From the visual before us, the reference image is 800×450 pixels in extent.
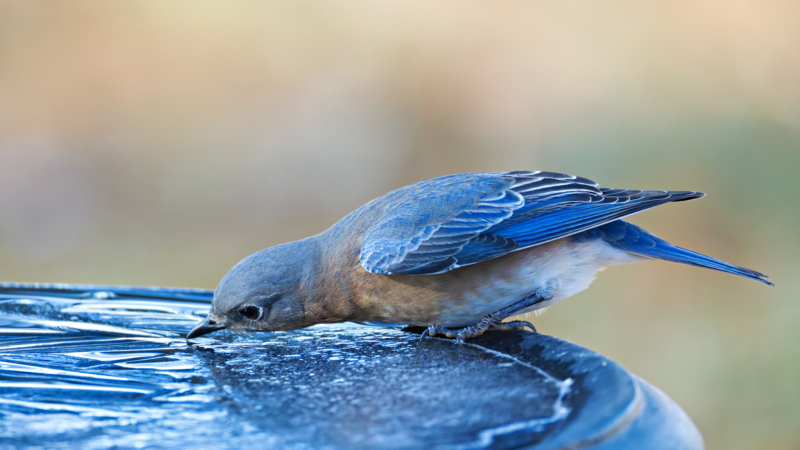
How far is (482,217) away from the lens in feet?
13.8

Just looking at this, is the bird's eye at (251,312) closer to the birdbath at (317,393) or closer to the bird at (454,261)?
the bird at (454,261)

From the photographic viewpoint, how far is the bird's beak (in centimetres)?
382

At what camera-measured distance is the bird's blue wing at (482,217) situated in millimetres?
4035

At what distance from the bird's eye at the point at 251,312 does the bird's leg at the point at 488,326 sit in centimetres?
94

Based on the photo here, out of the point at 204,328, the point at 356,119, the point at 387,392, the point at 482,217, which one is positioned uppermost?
the point at 356,119

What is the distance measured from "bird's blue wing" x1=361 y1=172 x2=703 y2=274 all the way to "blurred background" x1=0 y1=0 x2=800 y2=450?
5.15 metres

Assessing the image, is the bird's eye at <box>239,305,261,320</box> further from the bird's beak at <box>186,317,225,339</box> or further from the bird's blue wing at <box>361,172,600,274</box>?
the bird's blue wing at <box>361,172,600,274</box>

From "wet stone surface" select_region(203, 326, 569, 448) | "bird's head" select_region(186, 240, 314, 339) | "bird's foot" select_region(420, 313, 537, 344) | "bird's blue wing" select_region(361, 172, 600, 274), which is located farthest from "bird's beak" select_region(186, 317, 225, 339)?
"bird's foot" select_region(420, 313, 537, 344)

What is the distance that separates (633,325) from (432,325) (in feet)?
18.2

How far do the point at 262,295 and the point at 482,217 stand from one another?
1297 millimetres

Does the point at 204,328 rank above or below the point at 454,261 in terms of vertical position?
below

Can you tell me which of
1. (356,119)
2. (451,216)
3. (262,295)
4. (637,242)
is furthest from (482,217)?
(356,119)

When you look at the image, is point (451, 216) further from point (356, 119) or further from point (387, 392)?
point (356, 119)

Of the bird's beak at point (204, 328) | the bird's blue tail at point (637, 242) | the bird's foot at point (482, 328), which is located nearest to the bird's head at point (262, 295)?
the bird's beak at point (204, 328)
